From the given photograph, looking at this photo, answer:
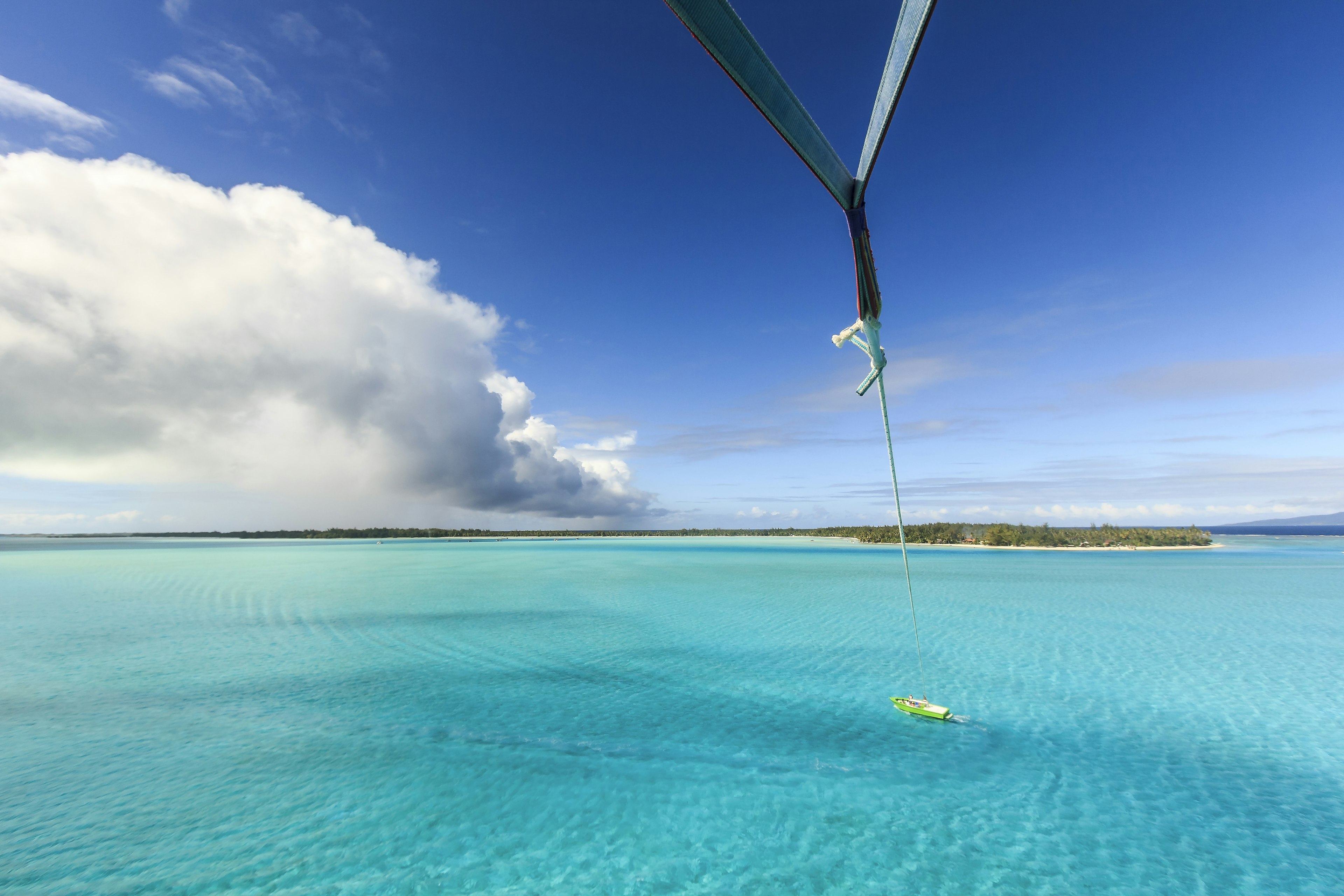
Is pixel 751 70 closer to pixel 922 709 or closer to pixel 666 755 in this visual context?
pixel 666 755

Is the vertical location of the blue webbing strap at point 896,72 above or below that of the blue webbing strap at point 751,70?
above

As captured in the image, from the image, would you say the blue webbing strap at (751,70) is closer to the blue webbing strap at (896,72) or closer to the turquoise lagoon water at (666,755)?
the blue webbing strap at (896,72)

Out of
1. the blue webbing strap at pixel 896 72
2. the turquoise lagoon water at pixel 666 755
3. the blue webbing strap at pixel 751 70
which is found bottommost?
the turquoise lagoon water at pixel 666 755

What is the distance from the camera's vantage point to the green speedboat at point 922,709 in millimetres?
9844

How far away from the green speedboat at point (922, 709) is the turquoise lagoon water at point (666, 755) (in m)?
0.24

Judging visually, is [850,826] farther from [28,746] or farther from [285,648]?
[285,648]

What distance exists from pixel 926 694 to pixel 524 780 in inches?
340

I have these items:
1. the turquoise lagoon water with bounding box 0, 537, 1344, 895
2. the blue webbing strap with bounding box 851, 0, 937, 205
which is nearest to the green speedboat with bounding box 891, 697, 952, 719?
the turquoise lagoon water with bounding box 0, 537, 1344, 895

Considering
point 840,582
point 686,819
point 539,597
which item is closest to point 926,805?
point 686,819

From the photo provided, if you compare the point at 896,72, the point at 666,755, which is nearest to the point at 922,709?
the point at 666,755

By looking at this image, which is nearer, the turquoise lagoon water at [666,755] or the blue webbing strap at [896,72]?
the blue webbing strap at [896,72]

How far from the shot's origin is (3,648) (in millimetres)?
15078

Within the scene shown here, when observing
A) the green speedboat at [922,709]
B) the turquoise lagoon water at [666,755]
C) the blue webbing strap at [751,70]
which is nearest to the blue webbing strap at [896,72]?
the blue webbing strap at [751,70]

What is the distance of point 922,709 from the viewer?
32.9 feet
